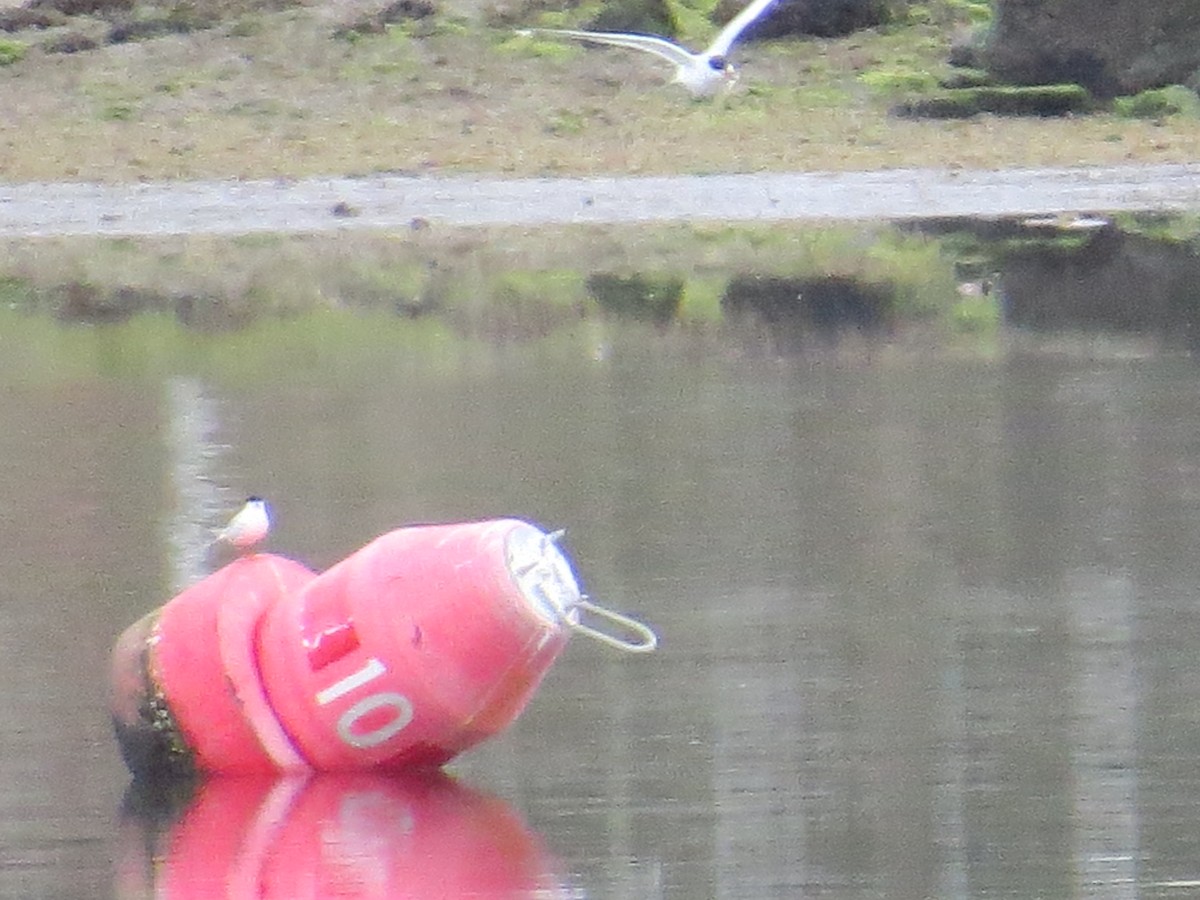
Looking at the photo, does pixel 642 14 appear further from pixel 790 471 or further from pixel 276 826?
pixel 276 826

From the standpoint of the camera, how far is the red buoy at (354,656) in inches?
214

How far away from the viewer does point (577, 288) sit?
13766mm

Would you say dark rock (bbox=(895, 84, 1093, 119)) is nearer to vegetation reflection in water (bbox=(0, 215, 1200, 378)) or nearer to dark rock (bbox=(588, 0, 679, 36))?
dark rock (bbox=(588, 0, 679, 36))

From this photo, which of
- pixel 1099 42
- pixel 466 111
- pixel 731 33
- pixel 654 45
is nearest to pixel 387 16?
pixel 466 111

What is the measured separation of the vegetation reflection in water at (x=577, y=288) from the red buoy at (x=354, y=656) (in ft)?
18.0

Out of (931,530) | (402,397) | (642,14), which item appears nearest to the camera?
→ (931,530)

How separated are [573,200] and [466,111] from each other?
5128mm

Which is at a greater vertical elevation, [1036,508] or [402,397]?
[1036,508]

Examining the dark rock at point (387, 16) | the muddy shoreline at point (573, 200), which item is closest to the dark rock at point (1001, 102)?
the muddy shoreline at point (573, 200)

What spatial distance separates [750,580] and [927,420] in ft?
8.22

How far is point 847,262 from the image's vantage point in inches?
571

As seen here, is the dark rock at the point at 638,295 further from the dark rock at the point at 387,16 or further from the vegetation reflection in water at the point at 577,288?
the dark rock at the point at 387,16

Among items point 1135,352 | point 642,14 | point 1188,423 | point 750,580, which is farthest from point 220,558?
point 642,14

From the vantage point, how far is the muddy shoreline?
1723 centimetres
